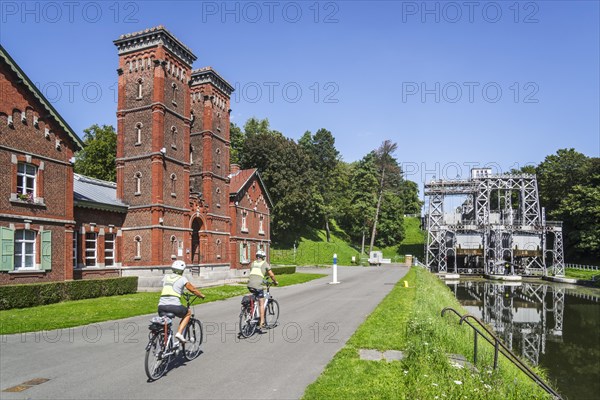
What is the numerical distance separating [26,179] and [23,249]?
3.42 metres

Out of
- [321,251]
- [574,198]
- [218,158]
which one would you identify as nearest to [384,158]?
[321,251]

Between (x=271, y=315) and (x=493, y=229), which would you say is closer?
(x=271, y=315)

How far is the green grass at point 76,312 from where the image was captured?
13.0 metres

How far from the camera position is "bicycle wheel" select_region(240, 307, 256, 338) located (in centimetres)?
1141

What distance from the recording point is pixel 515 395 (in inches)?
308

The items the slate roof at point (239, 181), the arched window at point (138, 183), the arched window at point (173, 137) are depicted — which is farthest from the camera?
the slate roof at point (239, 181)

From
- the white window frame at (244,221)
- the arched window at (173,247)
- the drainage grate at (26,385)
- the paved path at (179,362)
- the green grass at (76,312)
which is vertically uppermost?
the white window frame at (244,221)

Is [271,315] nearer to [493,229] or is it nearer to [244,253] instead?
[244,253]

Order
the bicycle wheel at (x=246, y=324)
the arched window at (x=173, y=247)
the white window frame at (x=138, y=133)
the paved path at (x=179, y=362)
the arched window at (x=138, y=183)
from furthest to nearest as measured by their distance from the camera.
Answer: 1. the arched window at (x=173, y=247)
2. the white window frame at (x=138, y=133)
3. the arched window at (x=138, y=183)
4. the bicycle wheel at (x=246, y=324)
5. the paved path at (x=179, y=362)

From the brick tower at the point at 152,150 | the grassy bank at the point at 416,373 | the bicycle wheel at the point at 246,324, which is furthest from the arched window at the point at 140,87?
the grassy bank at the point at 416,373

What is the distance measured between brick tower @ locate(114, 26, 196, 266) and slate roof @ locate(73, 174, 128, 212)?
891 mm

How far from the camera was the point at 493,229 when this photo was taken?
176ft

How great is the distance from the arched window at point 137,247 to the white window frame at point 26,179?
305 inches

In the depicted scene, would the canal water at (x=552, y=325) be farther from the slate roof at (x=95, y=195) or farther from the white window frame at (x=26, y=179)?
the white window frame at (x=26, y=179)
